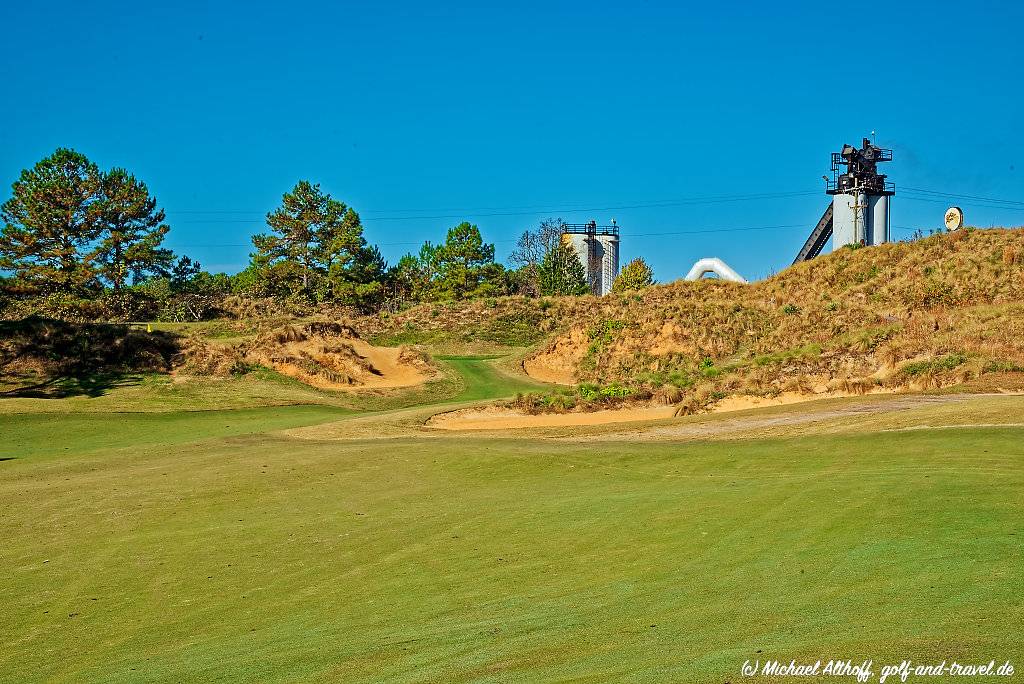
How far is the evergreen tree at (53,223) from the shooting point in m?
65.3

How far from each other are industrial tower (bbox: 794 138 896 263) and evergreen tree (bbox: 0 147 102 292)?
58.7 metres

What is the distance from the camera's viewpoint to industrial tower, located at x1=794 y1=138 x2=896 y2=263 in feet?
258

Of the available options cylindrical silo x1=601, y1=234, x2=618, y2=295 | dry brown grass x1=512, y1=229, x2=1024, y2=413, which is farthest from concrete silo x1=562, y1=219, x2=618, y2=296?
dry brown grass x1=512, y1=229, x2=1024, y2=413

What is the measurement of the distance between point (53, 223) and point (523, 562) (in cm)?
6784

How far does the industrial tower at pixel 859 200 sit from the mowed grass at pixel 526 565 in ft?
223

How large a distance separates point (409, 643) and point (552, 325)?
52720mm

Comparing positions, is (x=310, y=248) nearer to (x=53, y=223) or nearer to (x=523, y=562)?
(x=53, y=223)

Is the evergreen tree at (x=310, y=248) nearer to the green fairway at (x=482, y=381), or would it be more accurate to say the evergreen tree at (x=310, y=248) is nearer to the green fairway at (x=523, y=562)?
the green fairway at (x=482, y=381)

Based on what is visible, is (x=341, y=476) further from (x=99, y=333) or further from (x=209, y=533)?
(x=99, y=333)

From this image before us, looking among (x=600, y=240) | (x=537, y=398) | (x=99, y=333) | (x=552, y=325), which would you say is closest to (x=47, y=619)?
(x=537, y=398)

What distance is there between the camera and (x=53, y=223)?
67.1 m

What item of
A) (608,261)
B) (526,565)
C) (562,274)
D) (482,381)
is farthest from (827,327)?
(608,261)

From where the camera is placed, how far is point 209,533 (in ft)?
39.3

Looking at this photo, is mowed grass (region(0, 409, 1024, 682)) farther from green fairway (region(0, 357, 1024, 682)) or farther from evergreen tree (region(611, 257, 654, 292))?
evergreen tree (region(611, 257, 654, 292))
